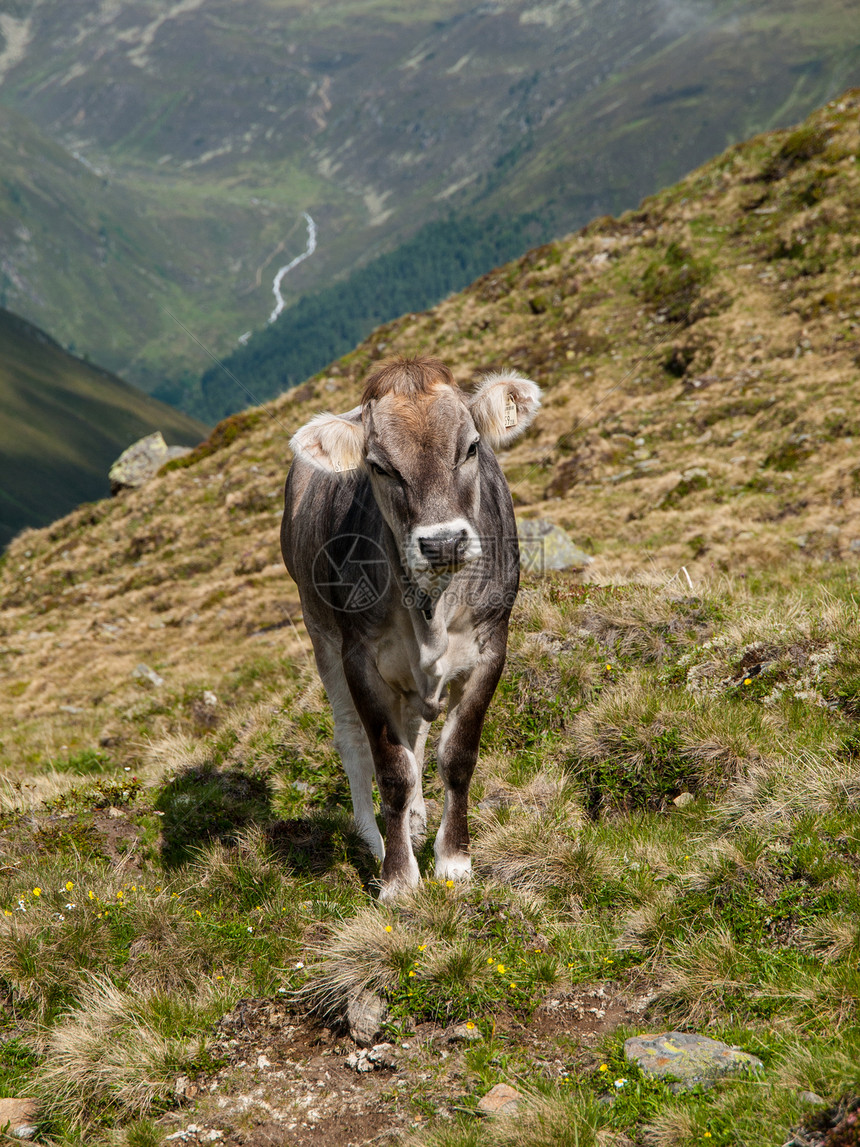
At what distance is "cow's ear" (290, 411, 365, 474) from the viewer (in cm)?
589

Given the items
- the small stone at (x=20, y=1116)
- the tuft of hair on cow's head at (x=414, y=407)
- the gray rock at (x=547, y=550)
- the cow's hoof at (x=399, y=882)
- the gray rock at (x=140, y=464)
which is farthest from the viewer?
the gray rock at (x=140, y=464)

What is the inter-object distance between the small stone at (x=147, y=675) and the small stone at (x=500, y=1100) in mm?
14291

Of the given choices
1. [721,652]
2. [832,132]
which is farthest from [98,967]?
[832,132]

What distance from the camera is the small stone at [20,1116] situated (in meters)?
5.10

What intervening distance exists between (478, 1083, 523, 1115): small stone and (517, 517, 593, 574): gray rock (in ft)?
33.5

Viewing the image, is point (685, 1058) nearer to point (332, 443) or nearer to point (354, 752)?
point (332, 443)

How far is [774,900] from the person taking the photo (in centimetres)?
555

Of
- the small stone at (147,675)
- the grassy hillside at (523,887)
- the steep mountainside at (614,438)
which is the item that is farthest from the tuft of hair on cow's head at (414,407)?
the small stone at (147,675)

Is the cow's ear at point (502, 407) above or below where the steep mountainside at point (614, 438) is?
above

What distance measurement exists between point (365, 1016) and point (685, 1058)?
1924 millimetres

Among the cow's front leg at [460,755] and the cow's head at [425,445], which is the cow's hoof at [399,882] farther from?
the cow's head at [425,445]

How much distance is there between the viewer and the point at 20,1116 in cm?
523

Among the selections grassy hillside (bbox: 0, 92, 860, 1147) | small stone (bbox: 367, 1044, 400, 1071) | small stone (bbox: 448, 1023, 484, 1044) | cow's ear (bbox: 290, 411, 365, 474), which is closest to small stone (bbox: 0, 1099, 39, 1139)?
grassy hillside (bbox: 0, 92, 860, 1147)

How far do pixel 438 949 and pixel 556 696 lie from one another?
399cm
